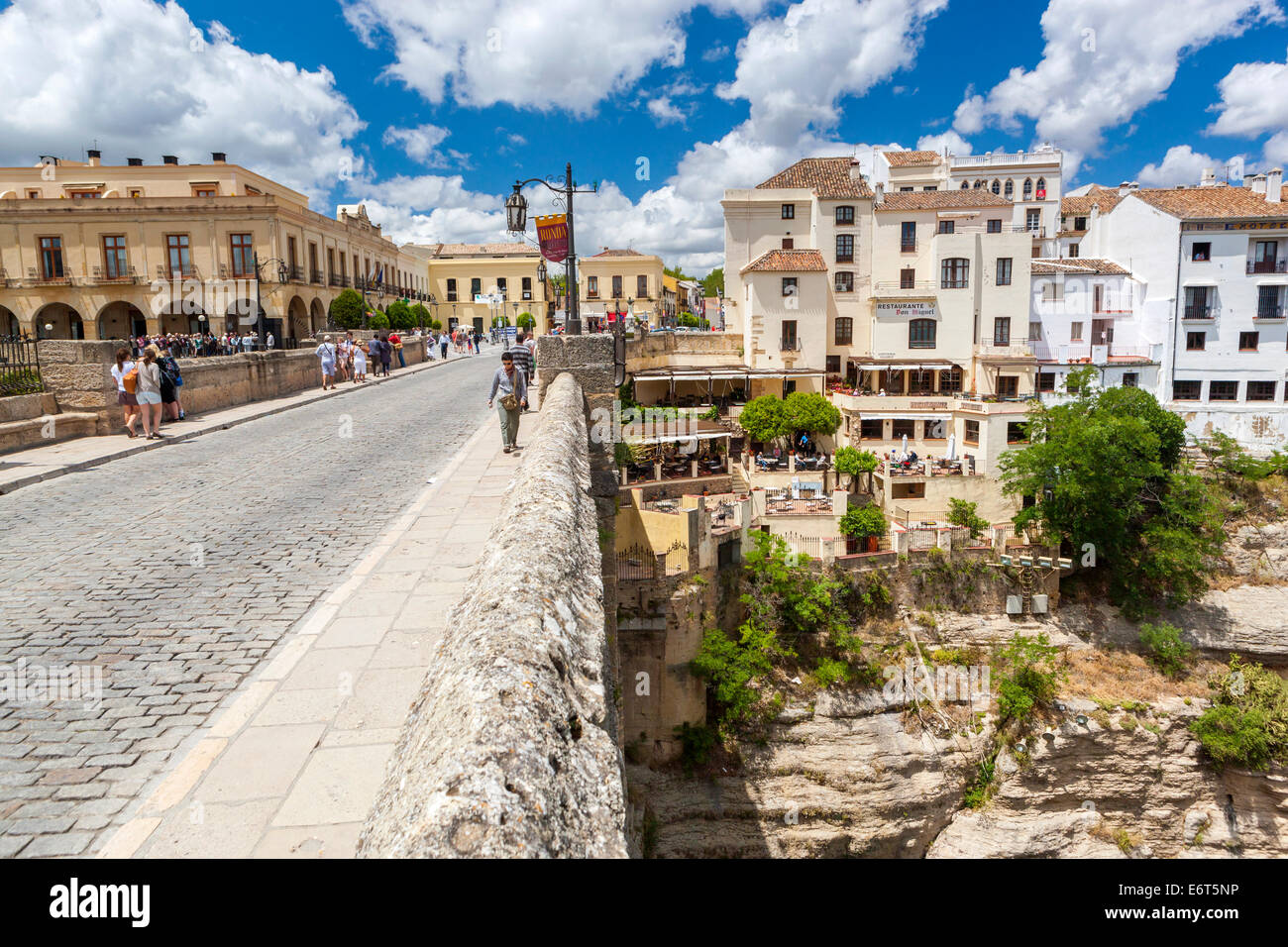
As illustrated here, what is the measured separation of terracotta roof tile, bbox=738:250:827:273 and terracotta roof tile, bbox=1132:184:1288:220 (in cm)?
1896

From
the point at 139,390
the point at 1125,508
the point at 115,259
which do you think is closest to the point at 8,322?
the point at 115,259

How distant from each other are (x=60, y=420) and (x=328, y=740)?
1279 cm

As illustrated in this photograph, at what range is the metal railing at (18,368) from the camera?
13.0m

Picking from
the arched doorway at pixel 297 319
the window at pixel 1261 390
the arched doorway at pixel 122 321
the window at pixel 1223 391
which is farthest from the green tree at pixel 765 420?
the arched doorway at pixel 122 321

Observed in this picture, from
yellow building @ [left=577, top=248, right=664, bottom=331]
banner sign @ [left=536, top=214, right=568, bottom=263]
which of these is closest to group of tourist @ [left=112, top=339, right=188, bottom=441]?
banner sign @ [left=536, top=214, right=568, bottom=263]

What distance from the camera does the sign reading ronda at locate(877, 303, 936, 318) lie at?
135 ft

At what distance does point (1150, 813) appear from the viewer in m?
21.6

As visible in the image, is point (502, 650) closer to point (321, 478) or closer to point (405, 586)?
point (405, 586)

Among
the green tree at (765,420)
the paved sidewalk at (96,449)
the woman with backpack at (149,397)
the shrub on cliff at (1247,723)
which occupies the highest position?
the woman with backpack at (149,397)

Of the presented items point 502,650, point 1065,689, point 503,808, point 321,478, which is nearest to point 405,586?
point 502,650

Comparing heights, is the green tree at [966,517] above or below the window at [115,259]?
below

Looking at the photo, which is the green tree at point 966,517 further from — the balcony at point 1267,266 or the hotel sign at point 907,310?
the balcony at point 1267,266

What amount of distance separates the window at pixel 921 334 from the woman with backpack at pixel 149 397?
3632cm

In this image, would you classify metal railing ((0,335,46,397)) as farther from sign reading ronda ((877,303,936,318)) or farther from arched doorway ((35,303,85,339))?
sign reading ronda ((877,303,936,318))
